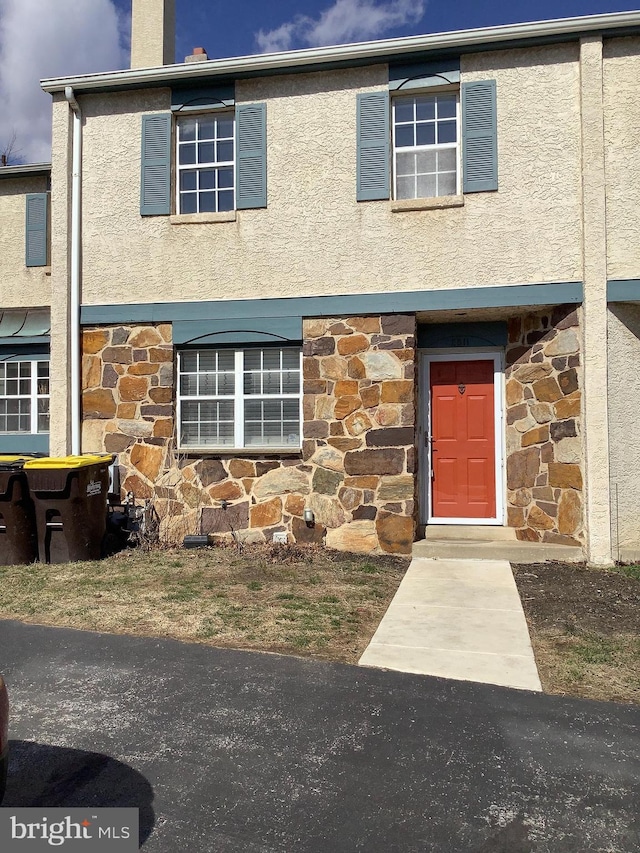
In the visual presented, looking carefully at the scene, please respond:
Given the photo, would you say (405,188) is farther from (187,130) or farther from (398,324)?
(187,130)

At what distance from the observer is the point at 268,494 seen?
8.42 metres

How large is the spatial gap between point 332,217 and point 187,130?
2452 mm

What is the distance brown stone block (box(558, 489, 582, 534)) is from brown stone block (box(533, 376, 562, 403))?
1.15 m

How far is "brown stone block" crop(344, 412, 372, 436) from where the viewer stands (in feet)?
26.9

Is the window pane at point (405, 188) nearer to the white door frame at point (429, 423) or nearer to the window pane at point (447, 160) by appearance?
the window pane at point (447, 160)

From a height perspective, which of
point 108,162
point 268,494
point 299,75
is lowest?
point 268,494

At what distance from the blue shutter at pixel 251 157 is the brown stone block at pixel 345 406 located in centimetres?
271

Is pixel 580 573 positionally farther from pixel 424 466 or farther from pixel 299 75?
pixel 299 75

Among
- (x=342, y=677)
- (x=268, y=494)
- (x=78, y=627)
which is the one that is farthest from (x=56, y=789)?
(x=268, y=494)

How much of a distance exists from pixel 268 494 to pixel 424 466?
2.18 m

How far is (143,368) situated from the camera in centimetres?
879

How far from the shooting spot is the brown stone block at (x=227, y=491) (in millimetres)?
8508

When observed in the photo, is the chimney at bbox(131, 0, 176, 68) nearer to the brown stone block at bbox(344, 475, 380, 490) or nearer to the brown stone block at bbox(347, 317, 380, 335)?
the brown stone block at bbox(347, 317, 380, 335)

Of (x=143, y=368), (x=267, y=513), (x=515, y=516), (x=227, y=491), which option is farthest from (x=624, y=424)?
(x=143, y=368)
